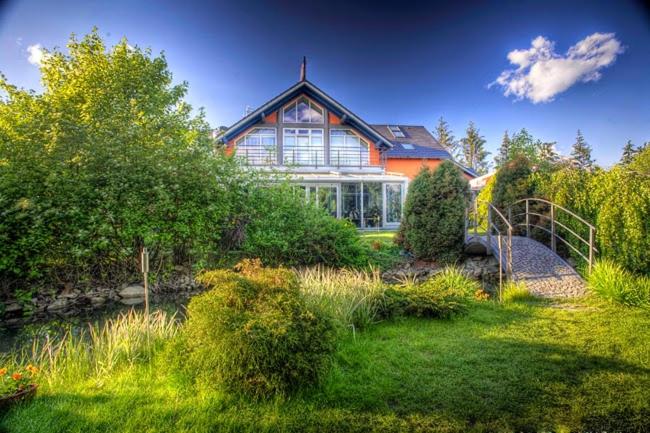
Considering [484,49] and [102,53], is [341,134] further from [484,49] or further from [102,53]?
[484,49]

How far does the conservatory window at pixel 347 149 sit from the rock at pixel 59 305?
15.9 m

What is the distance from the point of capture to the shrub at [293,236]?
8680mm

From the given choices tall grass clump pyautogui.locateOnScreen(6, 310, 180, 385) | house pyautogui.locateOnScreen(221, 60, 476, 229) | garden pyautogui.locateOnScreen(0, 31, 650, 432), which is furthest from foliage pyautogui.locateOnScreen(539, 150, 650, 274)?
house pyautogui.locateOnScreen(221, 60, 476, 229)

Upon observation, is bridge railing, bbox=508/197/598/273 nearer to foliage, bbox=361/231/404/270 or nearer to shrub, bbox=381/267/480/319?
shrub, bbox=381/267/480/319

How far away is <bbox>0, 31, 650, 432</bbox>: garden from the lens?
2561 millimetres

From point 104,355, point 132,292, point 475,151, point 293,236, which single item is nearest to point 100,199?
point 132,292

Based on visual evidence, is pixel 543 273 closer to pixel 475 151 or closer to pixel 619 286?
pixel 619 286

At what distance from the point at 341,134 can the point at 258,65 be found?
38.6 feet

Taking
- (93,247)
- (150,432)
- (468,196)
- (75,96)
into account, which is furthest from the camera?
(75,96)

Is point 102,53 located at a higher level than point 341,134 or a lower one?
higher

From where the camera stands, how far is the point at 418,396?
2.70m

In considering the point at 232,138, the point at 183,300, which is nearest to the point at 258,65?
the point at 183,300

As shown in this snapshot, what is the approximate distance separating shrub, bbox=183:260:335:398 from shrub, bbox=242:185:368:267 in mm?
5406

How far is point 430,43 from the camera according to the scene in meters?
6.70
